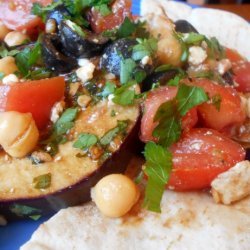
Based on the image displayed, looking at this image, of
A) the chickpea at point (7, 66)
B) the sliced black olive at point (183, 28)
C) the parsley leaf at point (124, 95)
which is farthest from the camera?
the sliced black olive at point (183, 28)

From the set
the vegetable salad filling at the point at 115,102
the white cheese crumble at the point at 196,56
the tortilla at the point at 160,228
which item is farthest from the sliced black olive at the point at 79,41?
the tortilla at the point at 160,228

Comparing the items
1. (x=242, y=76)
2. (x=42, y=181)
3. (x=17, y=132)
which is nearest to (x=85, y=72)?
(x=17, y=132)

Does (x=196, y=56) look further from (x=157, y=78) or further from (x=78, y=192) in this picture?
(x=78, y=192)

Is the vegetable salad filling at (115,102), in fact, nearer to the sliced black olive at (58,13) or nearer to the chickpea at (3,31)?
the sliced black olive at (58,13)

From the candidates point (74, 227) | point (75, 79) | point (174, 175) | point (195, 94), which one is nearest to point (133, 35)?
point (75, 79)

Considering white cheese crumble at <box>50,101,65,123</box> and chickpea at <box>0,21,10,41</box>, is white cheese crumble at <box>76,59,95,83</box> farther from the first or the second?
chickpea at <box>0,21,10,41</box>

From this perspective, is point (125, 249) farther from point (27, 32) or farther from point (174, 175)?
point (27, 32)
